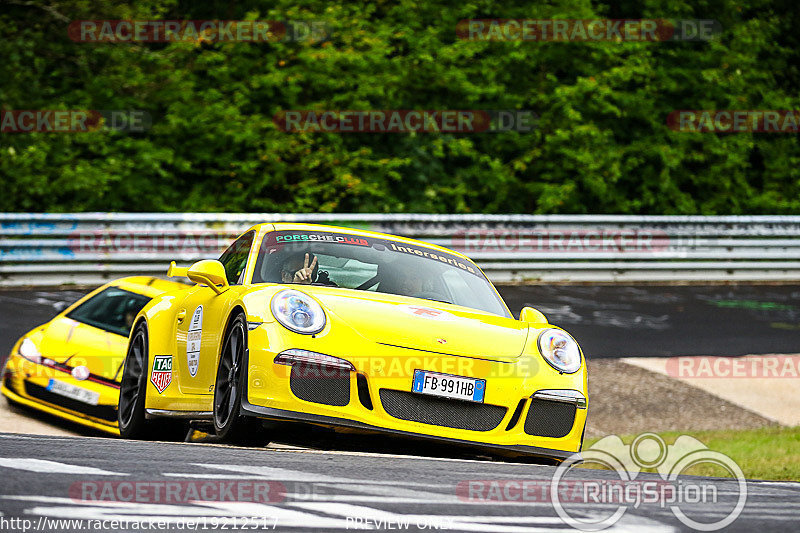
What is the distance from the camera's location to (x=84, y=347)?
9.41 m

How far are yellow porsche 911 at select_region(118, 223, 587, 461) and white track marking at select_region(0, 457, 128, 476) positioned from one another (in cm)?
116

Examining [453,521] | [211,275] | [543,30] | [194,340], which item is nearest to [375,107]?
[543,30]

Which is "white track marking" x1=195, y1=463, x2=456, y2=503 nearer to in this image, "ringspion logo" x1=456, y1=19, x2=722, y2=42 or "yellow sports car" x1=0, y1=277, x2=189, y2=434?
"yellow sports car" x1=0, y1=277, x2=189, y2=434

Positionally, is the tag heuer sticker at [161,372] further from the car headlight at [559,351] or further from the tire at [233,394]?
the car headlight at [559,351]

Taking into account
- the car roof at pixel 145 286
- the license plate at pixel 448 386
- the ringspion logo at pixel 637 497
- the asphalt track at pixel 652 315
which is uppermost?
the license plate at pixel 448 386

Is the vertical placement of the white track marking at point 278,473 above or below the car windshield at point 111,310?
above

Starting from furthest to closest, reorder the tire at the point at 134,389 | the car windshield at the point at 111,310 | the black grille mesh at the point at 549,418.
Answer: the car windshield at the point at 111,310 → the tire at the point at 134,389 → the black grille mesh at the point at 549,418

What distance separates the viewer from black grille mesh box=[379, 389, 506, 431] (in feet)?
19.7

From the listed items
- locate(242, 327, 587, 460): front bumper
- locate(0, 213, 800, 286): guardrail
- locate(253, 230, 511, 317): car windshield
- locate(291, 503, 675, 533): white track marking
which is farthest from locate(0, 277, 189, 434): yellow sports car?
locate(0, 213, 800, 286): guardrail

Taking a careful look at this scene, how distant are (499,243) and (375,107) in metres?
5.44

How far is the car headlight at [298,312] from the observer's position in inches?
239

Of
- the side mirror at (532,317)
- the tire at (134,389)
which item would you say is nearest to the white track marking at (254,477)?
the side mirror at (532,317)

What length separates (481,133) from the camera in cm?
2400

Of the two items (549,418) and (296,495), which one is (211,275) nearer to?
(549,418)
